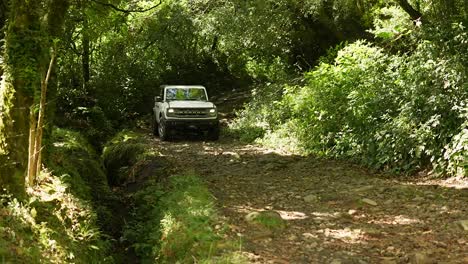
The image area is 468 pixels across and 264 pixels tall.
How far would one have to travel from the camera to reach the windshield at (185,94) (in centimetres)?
1673

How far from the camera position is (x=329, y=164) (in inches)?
445

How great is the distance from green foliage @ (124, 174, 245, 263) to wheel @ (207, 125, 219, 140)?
6.91 metres

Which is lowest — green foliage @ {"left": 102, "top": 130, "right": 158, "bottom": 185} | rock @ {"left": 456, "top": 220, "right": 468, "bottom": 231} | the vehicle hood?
green foliage @ {"left": 102, "top": 130, "right": 158, "bottom": 185}

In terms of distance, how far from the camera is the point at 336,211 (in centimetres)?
763

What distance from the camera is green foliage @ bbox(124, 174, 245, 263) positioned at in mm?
6090

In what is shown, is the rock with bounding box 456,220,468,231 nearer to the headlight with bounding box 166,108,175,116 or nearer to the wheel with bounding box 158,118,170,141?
the headlight with bounding box 166,108,175,116

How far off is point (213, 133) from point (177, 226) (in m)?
9.64

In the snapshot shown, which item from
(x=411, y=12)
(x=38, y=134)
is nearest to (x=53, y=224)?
(x=38, y=134)

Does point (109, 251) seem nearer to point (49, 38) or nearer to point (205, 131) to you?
point (49, 38)

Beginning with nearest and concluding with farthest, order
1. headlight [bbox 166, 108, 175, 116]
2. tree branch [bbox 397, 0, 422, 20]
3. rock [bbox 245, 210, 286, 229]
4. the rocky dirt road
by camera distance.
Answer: the rocky dirt road < rock [bbox 245, 210, 286, 229] < tree branch [bbox 397, 0, 422, 20] < headlight [bbox 166, 108, 175, 116]

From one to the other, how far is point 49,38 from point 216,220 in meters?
3.45

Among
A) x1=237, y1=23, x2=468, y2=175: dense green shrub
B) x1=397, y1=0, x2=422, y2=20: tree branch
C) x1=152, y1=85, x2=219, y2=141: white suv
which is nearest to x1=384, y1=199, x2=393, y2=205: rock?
x1=237, y1=23, x2=468, y2=175: dense green shrub

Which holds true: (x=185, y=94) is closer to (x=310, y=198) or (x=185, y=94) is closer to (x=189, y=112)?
(x=189, y=112)

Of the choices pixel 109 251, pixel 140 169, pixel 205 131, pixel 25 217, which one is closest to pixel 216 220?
pixel 109 251
